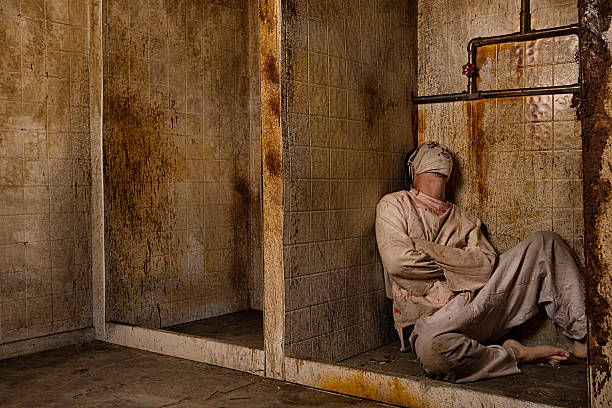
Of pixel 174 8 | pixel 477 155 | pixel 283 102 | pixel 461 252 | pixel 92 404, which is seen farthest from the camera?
pixel 174 8

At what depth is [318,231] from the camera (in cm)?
336

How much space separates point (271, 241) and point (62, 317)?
5.76ft

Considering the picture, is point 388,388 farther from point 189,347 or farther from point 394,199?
point 189,347

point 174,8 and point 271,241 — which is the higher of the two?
point 174,8

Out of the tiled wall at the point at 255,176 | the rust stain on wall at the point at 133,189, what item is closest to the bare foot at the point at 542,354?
the tiled wall at the point at 255,176

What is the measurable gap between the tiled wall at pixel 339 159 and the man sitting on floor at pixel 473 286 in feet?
0.66

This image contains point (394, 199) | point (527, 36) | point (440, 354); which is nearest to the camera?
point (440, 354)

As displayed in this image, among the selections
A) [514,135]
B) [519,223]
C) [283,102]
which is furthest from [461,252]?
[283,102]

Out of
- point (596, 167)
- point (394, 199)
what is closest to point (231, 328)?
point (394, 199)

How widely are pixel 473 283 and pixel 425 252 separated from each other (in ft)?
1.02

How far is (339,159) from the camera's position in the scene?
11.5 feet

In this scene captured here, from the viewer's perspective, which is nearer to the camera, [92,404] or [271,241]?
[92,404]

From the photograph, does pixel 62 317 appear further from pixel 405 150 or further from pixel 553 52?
pixel 553 52

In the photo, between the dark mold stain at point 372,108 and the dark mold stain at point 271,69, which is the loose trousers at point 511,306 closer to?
the dark mold stain at point 372,108
